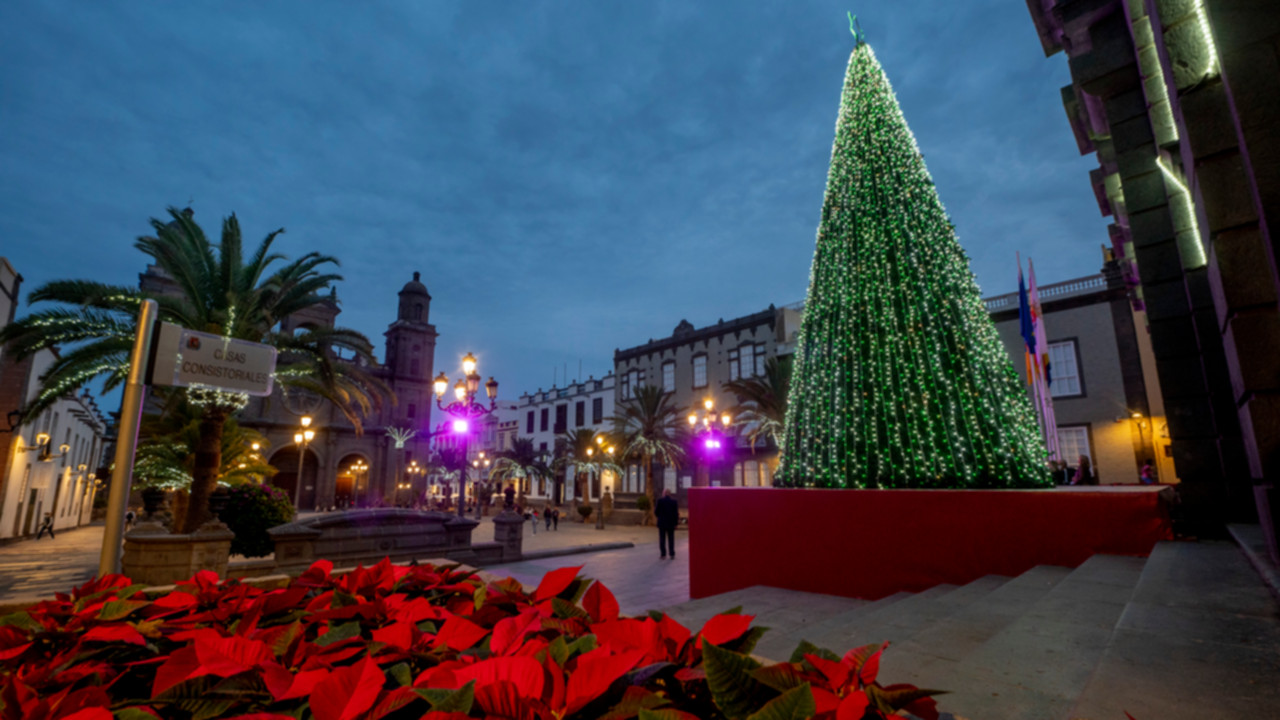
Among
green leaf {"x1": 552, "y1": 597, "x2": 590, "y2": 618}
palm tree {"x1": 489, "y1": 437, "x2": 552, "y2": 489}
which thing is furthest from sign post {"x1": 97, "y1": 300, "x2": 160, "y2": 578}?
palm tree {"x1": 489, "y1": 437, "x2": 552, "y2": 489}

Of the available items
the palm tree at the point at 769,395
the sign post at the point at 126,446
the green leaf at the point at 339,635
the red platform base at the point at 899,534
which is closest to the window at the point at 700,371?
the palm tree at the point at 769,395

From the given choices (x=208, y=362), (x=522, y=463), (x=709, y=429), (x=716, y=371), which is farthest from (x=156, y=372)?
(x=522, y=463)

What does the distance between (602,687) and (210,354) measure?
418 cm

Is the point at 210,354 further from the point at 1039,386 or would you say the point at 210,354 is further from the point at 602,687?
the point at 1039,386

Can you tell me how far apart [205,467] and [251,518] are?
7.39ft

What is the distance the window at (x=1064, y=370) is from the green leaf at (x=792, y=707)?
963 inches

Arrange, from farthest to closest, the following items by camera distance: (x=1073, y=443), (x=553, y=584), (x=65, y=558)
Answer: (x=1073, y=443) → (x=65, y=558) → (x=553, y=584)

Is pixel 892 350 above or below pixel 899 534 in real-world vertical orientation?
above

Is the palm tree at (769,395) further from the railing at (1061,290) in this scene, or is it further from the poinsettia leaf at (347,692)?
the poinsettia leaf at (347,692)

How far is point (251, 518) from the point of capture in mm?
12836

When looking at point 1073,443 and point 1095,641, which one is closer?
point 1095,641

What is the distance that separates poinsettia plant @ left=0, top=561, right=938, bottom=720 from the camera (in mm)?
1043

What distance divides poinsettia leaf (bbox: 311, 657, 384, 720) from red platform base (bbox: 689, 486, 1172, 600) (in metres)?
6.82

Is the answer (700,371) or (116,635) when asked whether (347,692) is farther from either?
(700,371)
